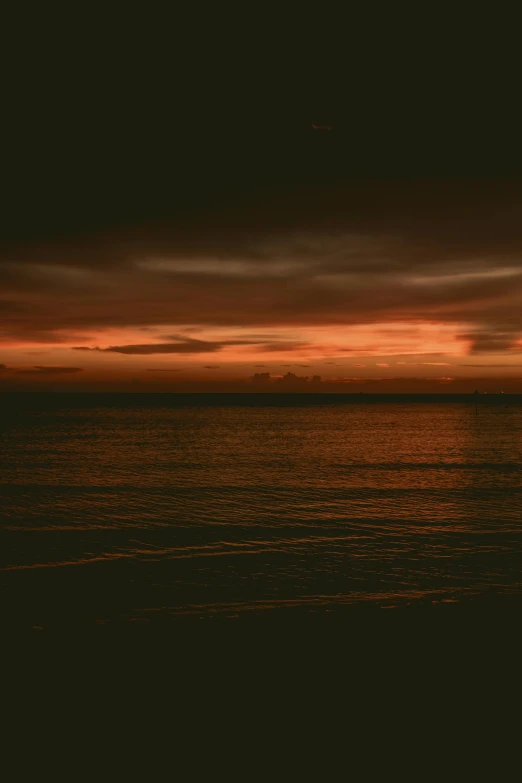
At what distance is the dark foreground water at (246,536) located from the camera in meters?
16.0

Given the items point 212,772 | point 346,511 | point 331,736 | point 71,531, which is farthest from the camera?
point 346,511

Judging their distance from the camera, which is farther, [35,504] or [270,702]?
[35,504]

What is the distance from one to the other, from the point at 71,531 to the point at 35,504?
23.8ft

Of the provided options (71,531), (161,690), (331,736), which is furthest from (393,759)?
(71,531)

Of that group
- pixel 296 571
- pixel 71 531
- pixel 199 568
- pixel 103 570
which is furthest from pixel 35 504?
pixel 296 571

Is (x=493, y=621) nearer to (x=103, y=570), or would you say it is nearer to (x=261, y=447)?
(x=103, y=570)

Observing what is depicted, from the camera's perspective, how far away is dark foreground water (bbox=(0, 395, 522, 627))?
16.0 metres

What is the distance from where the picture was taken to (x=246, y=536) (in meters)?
23.5

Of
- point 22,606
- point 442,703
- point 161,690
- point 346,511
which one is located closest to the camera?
point 442,703

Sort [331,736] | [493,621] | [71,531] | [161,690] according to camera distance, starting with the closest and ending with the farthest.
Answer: [331,736] < [161,690] < [493,621] < [71,531]

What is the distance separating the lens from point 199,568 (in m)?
19.0

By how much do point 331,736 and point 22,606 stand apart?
10.3 meters

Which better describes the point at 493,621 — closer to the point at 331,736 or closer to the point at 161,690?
the point at 331,736

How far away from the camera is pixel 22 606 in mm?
15344
